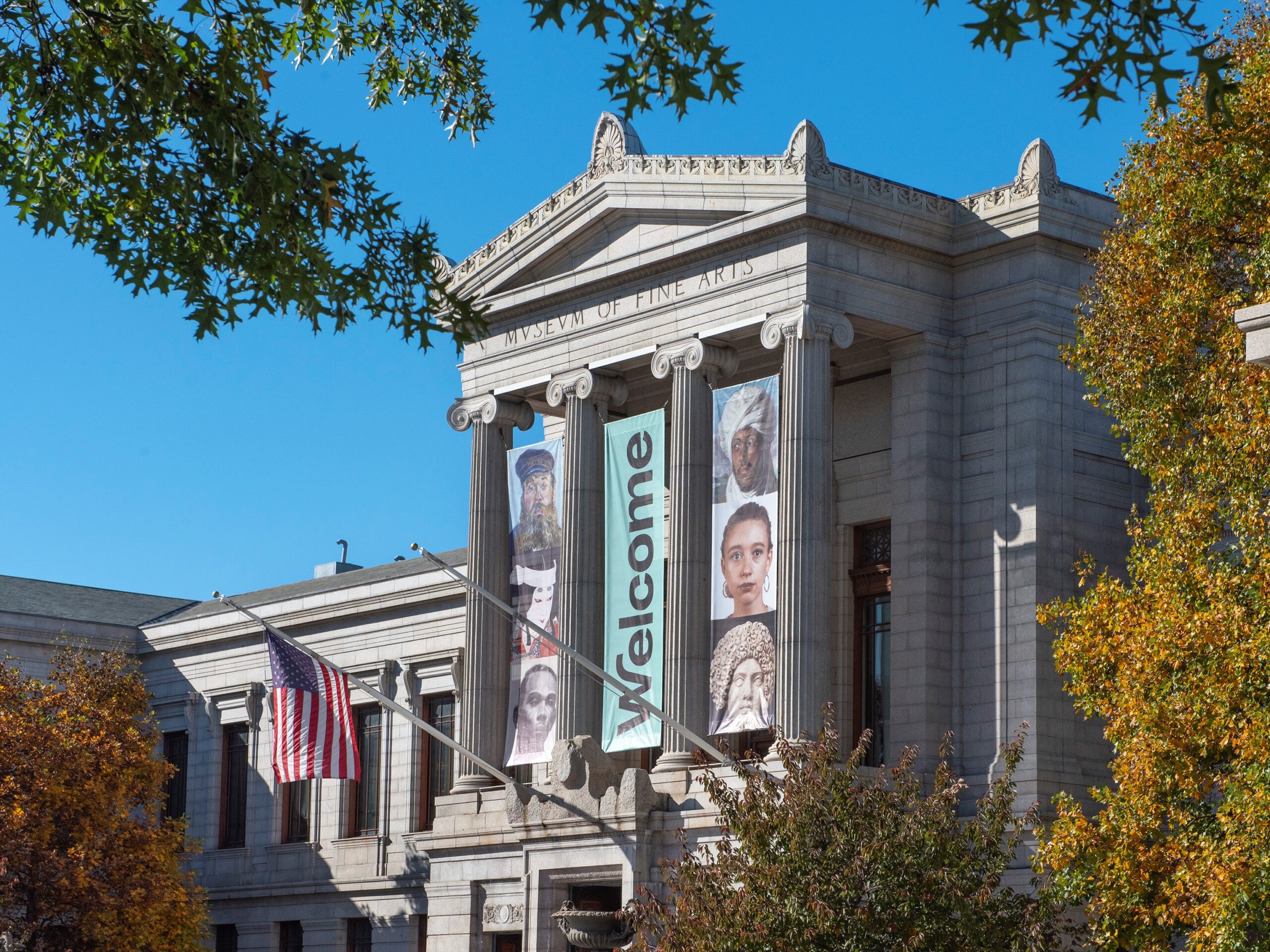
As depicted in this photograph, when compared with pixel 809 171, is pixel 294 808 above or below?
below

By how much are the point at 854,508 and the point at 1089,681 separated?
12.4 metres

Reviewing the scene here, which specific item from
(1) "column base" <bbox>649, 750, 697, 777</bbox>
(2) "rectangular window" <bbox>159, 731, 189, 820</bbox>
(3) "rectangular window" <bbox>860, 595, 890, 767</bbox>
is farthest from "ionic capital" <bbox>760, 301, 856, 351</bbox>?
(2) "rectangular window" <bbox>159, 731, 189, 820</bbox>

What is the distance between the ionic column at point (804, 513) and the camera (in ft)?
108

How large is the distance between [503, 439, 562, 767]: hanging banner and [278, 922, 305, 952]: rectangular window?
49.9 feet

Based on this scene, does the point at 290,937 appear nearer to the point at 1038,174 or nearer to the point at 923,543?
the point at 923,543

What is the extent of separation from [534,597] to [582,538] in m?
1.98

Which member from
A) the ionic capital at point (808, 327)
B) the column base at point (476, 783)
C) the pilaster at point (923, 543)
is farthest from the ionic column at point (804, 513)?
the column base at point (476, 783)

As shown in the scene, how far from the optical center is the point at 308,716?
38219mm

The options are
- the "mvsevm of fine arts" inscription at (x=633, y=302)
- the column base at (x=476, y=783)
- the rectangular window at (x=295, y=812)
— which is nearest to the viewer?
the "mvsevm of fine arts" inscription at (x=633, y=302)

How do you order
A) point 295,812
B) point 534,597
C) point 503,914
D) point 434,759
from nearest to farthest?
point 503,914, point 534,597, point 434,759, point 295,812

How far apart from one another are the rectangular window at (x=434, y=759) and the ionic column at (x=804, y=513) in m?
16.4

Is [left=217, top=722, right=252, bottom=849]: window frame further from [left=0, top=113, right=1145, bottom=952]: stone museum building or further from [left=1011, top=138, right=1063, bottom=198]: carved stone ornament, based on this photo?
[left=1011, top=138, right=1063, bottom=198]: carved stone ornament

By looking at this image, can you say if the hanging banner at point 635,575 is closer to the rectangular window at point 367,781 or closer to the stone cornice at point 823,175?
the stone cornice at point 823,175

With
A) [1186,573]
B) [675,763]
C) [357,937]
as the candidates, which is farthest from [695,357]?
[357,937]
